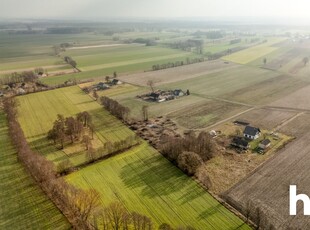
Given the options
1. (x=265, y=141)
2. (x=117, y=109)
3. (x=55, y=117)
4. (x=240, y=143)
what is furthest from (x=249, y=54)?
(x=55, y=117)

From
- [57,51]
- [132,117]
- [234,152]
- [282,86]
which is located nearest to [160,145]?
[234,152]

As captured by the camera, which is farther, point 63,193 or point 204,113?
point 204,113

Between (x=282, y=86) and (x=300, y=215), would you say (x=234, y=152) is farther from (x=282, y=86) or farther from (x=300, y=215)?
(x=282, y=86)

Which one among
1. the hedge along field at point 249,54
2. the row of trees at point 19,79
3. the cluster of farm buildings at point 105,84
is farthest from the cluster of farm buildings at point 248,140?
the hedge along field at point 249,54

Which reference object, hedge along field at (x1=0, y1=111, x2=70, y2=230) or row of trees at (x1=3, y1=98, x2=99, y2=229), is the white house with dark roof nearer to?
row of trees at (x1=3, y1=98, x2=99, y2=229)

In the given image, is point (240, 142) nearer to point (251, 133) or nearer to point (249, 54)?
point (251, 133)

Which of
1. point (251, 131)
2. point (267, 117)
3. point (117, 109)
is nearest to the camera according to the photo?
→ point (251, 131)
